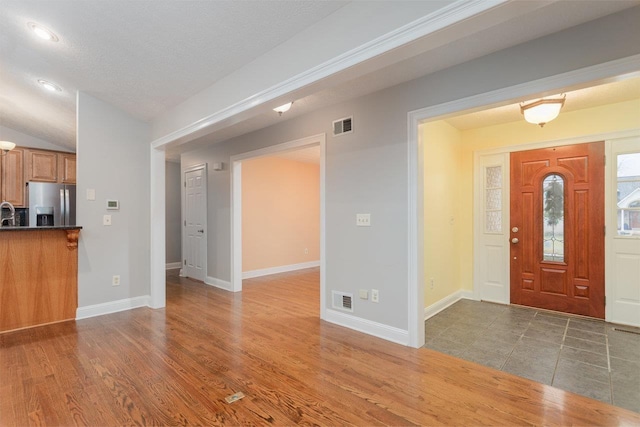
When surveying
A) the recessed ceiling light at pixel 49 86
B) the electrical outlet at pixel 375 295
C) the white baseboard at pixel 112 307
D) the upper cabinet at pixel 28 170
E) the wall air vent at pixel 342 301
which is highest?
the recessed ceiling light at pixel 49 86

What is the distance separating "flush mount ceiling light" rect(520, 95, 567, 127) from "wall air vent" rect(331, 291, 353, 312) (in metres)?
2.56

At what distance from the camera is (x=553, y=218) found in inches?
153

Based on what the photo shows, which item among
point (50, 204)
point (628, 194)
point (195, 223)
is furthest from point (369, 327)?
point (50, 204)

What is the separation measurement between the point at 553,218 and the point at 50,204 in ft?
26.0

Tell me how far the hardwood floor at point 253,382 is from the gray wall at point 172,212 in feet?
12.2

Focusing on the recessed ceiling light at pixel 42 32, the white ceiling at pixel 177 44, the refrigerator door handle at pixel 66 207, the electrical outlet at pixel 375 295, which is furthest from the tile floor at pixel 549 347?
the refrigerator door handle at pixel 66 207

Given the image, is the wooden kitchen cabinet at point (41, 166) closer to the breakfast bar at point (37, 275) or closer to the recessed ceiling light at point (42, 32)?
the breakfast bar at point (37, 275)

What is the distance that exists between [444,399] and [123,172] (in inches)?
170

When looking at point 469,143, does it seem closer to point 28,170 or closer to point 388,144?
point 388,144

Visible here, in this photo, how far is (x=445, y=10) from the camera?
1.44m

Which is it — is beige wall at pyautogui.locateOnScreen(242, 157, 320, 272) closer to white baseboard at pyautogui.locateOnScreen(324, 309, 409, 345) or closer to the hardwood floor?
the hardwood floor

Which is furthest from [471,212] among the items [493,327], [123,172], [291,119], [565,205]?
[123,172]

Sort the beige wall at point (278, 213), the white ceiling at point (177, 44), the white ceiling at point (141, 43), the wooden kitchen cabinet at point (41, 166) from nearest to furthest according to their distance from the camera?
the white ceiling at point (177, 44), the white ceiling at point (141, 43), the wooden kitchen cabinet at point (41, 166), the beige wall at point (278, 213)

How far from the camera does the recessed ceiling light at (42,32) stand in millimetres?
2572
